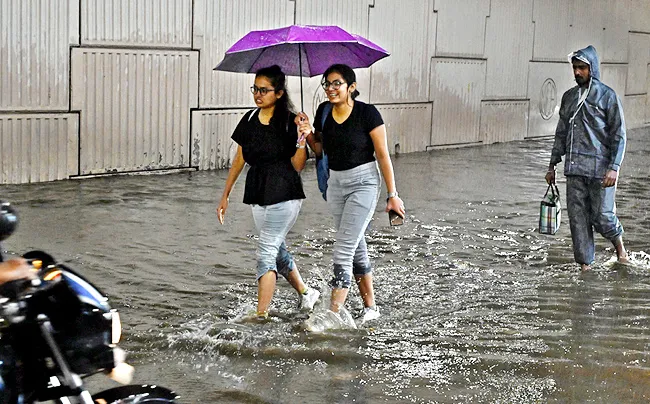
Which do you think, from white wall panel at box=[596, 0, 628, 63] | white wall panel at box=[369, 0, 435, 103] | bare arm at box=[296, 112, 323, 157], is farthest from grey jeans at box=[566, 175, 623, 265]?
white wall panel at box=[596, 0, 628, 63]

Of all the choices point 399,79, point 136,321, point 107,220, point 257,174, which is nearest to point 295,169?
point 257,174

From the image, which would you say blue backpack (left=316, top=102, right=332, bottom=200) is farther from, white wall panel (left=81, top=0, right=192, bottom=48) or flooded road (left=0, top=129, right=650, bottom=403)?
white wall panel (left=81, top=0, right=192, bottom=48)

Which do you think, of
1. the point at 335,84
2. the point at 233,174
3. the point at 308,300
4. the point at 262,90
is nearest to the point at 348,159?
the point at 335,84

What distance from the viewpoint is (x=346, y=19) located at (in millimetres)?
15758

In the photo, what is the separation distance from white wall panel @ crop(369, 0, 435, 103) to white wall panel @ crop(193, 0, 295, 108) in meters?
2.62

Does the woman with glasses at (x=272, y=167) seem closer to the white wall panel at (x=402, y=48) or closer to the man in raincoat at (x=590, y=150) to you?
the man in raincoat at (x=590, y=150)

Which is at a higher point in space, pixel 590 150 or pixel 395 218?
pixel 590 150

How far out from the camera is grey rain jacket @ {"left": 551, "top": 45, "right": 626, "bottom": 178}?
25.1 feet

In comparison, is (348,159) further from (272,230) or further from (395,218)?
(272,230)

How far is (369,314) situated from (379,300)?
1.95 ft

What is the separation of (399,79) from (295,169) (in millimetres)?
11416

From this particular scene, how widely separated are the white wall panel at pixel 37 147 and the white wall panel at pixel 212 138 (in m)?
2.07

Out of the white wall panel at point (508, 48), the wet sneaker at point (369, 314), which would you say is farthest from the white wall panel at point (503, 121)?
the wet sneaker at point (369, 314)

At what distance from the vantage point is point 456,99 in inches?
753
